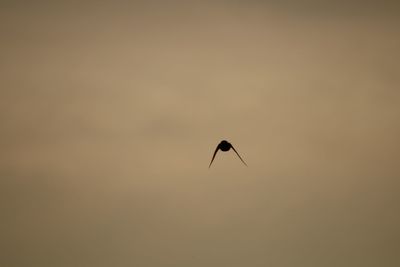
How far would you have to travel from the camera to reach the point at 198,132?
2.06m

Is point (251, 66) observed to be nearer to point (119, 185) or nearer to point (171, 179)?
point (171, 179)

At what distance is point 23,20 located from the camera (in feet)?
6.65

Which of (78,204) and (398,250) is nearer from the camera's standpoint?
(78,204)

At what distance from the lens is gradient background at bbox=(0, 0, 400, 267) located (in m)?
1.98

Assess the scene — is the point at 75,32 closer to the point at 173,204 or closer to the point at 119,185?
the point at 119,185

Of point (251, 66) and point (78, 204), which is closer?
point (78, 204)

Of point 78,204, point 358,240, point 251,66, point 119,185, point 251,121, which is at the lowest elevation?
point 78,204

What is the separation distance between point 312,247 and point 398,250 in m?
0.41

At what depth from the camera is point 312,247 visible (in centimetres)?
208

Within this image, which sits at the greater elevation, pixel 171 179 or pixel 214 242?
pixel 171 179

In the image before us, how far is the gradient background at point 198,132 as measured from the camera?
78.0 inches

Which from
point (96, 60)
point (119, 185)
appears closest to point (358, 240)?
point (119, 185)

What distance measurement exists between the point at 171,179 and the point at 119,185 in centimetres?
23

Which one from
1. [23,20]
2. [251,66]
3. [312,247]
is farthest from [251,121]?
[23,20]
